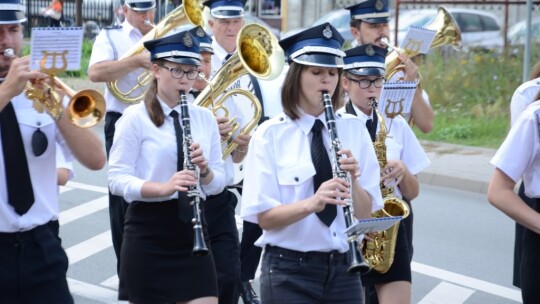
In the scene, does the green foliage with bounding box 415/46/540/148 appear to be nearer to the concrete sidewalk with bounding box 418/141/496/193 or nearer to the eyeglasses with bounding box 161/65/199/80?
the concrete sidewalk with bounding box 418/141/496/193

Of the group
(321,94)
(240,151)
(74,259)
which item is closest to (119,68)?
(240,151)

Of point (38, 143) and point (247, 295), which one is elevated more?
point (38, 143)

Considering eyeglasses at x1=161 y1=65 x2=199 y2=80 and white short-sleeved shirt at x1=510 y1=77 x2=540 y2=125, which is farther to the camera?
white short-sleeved shirt at x1=510 y1=77 x2=540 y2=125

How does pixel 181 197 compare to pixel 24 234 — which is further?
pixel 181 197

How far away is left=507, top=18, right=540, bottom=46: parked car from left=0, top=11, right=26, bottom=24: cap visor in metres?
15.0

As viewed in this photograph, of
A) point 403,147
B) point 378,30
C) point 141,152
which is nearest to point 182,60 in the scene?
point 141,152

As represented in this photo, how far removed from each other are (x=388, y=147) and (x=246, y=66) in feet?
3.12

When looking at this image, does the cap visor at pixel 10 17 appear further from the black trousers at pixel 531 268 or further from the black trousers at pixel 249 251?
the black trousers at pixel 249 251

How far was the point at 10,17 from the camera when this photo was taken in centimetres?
525

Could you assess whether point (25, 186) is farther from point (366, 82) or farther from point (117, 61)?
point (117, 61)

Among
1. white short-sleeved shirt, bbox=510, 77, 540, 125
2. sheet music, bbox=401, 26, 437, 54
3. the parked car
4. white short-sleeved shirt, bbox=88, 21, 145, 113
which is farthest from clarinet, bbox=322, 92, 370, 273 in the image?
the parked car

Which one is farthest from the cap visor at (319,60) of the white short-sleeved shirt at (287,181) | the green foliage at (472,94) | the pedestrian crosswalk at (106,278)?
the green foliage at (472,94)

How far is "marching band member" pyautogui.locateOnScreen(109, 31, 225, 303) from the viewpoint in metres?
6.28

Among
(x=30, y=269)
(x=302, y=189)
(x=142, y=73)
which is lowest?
(x=30, y=269)
